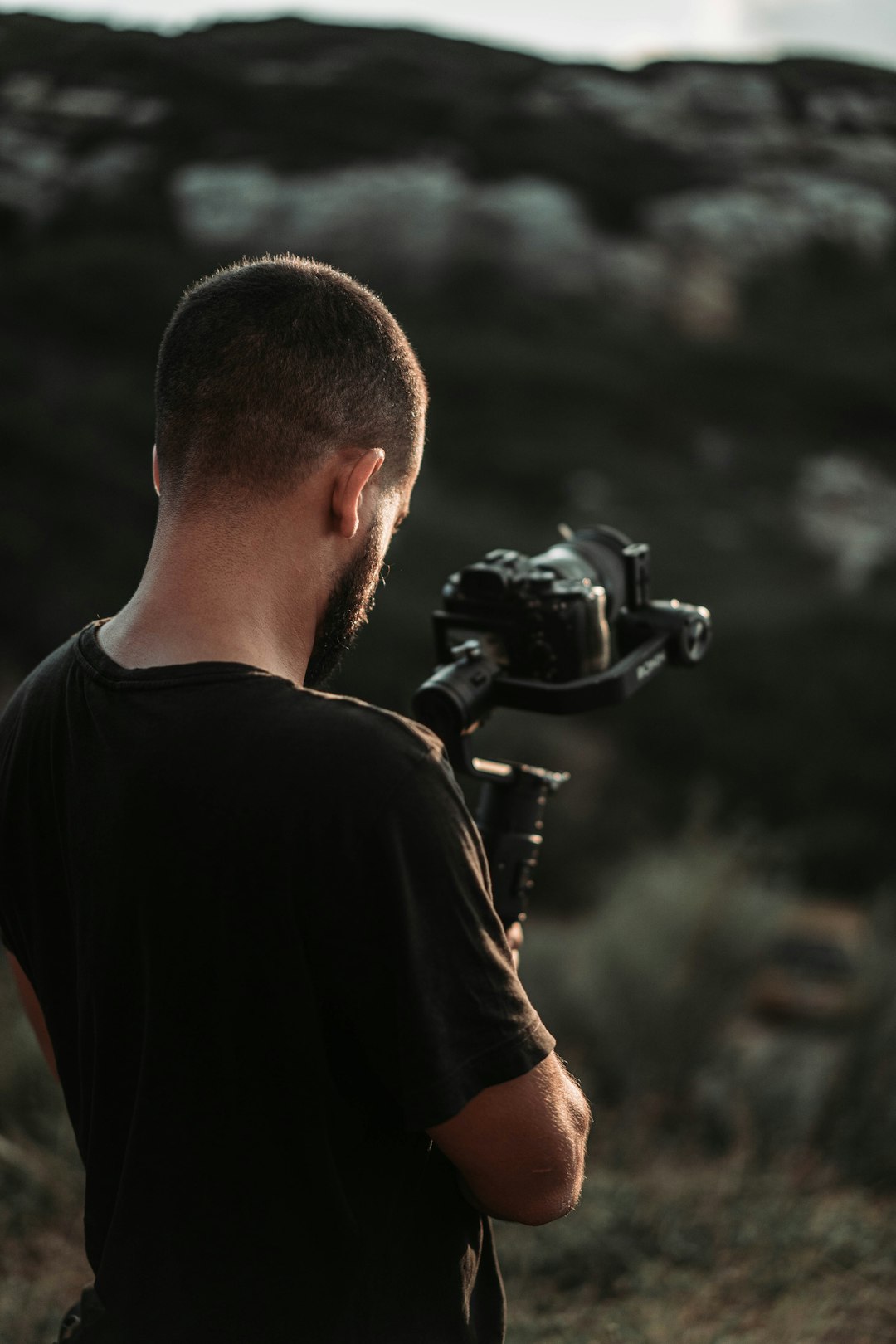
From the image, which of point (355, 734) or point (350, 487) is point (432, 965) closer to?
point (355, 734)

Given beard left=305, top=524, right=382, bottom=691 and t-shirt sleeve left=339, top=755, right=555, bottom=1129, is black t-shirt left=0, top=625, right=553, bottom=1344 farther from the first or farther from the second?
beard left=305, top=524, right=382, bottom=691

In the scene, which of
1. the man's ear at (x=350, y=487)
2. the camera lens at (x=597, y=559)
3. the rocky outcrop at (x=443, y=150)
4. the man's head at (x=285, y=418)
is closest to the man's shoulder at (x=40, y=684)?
the man's head at (x=285, y=418)

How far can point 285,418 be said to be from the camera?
4.33ft

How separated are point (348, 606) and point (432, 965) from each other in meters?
0.49

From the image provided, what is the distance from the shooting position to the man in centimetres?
113

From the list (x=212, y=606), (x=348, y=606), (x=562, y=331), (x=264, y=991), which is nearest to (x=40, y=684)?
(x=212, y=606)

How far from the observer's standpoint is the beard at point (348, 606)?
1.40 metres

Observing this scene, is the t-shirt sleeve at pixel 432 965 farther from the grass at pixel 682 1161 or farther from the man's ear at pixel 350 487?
the grass at pixel 682 1161

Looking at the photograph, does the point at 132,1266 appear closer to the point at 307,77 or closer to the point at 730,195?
the point at 307,77

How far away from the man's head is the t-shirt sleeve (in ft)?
1.18

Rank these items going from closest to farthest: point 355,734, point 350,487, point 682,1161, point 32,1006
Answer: point 355,734 → point 350,487 → point 32,1006 → point 682,1161

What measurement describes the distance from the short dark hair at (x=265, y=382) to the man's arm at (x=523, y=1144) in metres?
0.74

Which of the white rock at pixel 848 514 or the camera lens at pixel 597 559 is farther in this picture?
the white rock at pixel 848 514

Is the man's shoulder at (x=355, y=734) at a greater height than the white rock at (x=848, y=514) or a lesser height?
greater
